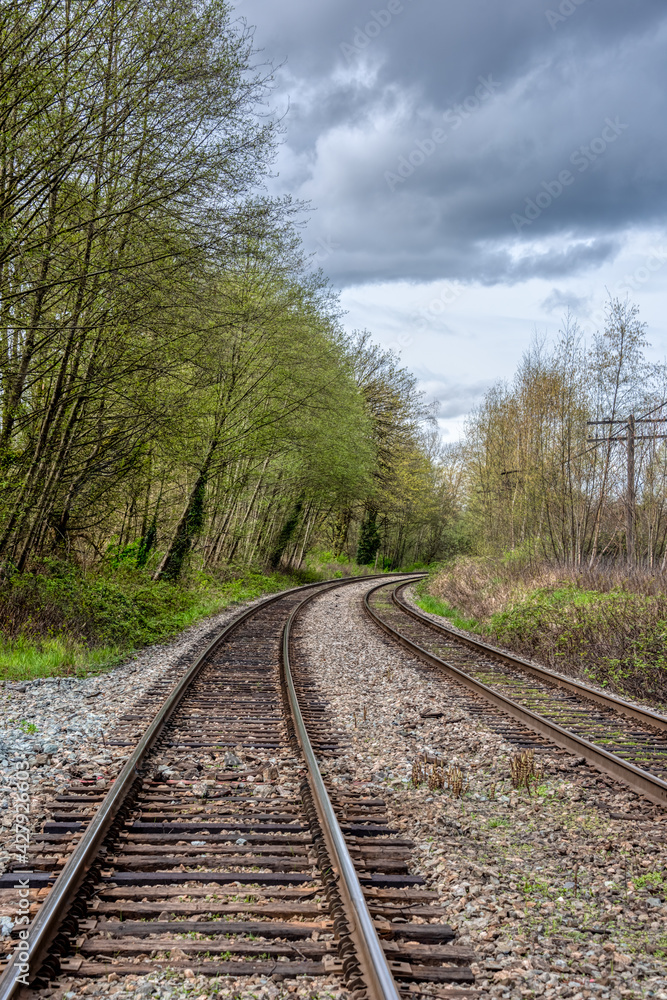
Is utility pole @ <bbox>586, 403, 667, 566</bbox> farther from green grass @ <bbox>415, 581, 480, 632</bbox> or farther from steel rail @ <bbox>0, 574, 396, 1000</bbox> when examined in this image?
steel rail @ <bbox>0, 574, 396, 1000</bbox>

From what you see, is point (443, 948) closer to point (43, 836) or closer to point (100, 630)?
point (43, 836)

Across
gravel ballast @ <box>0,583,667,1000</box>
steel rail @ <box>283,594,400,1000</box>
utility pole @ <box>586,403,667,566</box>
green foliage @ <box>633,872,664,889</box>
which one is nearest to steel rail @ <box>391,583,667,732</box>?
gravel ballast @ <box>0,583,667,1000</box>

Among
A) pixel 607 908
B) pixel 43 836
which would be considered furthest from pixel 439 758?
pixel 43 836

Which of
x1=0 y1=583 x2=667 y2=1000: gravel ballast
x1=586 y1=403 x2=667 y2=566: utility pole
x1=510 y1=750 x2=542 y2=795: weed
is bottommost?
x1=0 y1=583 x2=667 y2=1000: gravel ballast

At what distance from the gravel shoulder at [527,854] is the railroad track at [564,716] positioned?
20 centimetres

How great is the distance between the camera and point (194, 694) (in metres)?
7.65

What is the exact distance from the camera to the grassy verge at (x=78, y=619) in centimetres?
907

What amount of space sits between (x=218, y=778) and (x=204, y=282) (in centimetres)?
738

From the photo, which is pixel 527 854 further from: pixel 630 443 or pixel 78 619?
pixel 630 443

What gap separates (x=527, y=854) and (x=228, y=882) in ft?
6.34

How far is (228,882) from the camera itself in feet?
11.4

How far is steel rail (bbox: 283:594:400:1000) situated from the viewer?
2.57m

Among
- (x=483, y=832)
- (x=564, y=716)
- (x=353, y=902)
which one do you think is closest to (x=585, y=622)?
(x=564, y=716)

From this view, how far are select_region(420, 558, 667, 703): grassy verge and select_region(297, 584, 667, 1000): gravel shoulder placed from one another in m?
3.44
